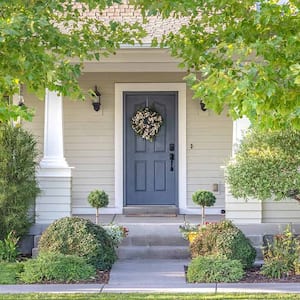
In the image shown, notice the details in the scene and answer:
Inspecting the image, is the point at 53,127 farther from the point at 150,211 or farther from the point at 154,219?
the point at 150,211

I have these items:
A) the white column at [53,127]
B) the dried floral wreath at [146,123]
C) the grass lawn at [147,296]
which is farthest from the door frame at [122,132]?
the grass lawn at [147,296]

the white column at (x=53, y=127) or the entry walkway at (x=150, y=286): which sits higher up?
the white column at (x=53, y=127)

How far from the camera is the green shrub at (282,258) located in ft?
26.5

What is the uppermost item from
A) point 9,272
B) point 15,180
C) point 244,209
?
point 15,180

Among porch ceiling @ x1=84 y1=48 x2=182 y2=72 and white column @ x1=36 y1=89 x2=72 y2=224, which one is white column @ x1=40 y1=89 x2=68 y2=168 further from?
porch ceiling @ x1=84 y1=48 x2=182 y2=72

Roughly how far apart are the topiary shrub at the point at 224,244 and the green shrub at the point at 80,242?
3.84 ft

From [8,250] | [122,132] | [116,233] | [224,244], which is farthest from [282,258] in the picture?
[122,132]

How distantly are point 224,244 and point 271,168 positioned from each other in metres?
1.15

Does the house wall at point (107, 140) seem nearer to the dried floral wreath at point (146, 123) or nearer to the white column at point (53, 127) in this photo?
the dried floral wreath at point (146, 123)

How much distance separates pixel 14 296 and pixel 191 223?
12.4 feet

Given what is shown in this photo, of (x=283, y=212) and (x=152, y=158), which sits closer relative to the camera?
(x=283, y=212)

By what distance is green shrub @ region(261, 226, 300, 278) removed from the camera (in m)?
8.08

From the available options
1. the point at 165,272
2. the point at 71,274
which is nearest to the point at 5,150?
the point at 71,274

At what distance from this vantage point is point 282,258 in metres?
8.21
